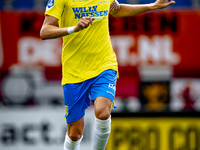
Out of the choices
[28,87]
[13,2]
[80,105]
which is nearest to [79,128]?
[80,105]

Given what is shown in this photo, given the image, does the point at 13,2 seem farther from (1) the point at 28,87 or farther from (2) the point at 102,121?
(2) the point at 102,121

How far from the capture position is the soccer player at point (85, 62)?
11.4 ft

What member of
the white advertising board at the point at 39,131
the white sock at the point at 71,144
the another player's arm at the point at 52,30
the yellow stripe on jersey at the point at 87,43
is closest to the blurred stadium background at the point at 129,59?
the white advertising board at the point at 39,131

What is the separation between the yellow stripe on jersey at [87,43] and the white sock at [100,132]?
19.6 inches

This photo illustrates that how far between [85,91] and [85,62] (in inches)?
11.7

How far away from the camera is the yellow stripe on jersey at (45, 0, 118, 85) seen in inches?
142

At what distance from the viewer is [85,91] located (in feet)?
12.2

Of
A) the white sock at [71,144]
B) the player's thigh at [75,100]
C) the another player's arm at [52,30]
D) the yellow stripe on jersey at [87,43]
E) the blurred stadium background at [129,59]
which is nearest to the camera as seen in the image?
the another player's arm at [52,30]

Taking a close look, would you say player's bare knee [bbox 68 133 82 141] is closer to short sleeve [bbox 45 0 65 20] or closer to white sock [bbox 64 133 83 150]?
white sock [bbox 64 133 83 150]

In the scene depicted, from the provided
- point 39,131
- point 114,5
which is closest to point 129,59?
point 39,131

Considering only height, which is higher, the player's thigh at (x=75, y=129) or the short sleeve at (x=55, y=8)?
the short sleeve at (x=55, y=8)

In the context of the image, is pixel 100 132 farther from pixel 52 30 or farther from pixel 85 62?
pixel 52 30

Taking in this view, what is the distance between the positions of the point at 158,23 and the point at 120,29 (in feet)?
3.24

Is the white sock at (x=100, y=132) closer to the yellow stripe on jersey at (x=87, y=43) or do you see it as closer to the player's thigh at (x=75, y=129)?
the player's thigh at (x=75, y=129)
